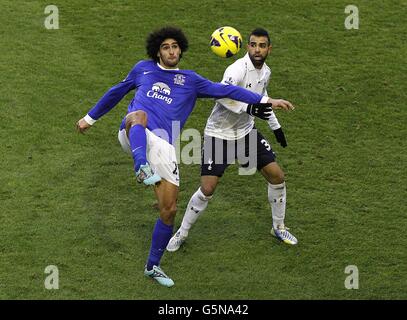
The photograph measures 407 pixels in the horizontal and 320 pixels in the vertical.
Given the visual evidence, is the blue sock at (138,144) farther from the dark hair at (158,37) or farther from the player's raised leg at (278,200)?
the player's raised leg at (278,200)

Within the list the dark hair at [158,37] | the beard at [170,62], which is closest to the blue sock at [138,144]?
the beard at [170,62]

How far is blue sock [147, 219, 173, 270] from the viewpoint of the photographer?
10211 millimetres

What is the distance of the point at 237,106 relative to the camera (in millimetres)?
10734

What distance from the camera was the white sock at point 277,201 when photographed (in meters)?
11.3

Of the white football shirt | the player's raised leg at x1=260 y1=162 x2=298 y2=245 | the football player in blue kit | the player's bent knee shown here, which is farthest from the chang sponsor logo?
the player's raised leg at x1=260 y1=162 x2=298 y2=245

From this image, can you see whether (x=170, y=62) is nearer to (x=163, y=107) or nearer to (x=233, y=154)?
(x=163, y=107)

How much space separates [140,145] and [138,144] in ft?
0.09

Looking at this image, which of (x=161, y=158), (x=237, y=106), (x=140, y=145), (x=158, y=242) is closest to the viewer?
(x=140, y=145)

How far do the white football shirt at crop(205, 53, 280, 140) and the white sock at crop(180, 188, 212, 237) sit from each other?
797 millimetres

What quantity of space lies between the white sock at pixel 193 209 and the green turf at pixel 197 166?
0.26m

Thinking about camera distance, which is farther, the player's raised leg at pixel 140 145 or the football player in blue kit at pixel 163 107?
the football player in blue kit at pixel 163 107
